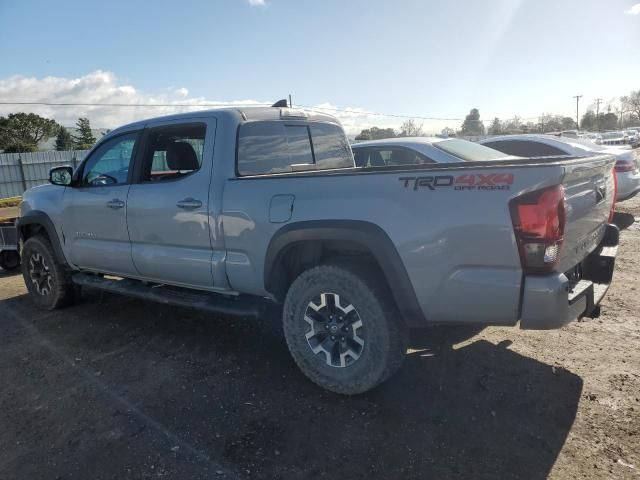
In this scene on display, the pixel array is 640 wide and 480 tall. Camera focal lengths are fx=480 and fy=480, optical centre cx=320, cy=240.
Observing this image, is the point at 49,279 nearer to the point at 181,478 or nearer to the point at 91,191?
the point at 91,191

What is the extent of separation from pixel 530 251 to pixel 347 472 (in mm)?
1531

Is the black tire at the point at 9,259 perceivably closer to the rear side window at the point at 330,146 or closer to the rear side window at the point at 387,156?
the rear side window at the point at 387,156

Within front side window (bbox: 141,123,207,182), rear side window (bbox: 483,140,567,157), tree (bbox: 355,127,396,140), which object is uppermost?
tree (bbox: 355,127,396,140)

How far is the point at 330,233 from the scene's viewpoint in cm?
312

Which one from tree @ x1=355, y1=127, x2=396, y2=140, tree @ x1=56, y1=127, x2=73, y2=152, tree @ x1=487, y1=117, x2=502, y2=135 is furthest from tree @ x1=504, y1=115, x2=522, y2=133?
tree @ x1=56, y1=127, x2=73, y2=152

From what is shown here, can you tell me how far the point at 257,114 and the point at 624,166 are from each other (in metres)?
7.57

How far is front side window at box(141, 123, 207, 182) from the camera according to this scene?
13.7 feet

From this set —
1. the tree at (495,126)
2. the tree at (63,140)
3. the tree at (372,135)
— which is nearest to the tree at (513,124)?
the tree at (495,126)

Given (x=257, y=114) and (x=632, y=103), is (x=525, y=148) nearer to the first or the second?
(x=257, y=114)

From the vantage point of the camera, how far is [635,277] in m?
5.51

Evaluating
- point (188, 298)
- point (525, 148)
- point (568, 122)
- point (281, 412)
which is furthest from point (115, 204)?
point (568, 122)

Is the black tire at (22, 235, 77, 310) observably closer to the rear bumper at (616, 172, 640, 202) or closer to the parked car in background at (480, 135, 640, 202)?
the parked car in background at (480, 135, 640, 202)

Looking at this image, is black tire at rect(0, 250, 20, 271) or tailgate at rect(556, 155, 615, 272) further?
black tire at rect(0, 250, 20, 271)

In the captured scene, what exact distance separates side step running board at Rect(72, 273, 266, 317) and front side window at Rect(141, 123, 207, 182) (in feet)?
3.33
